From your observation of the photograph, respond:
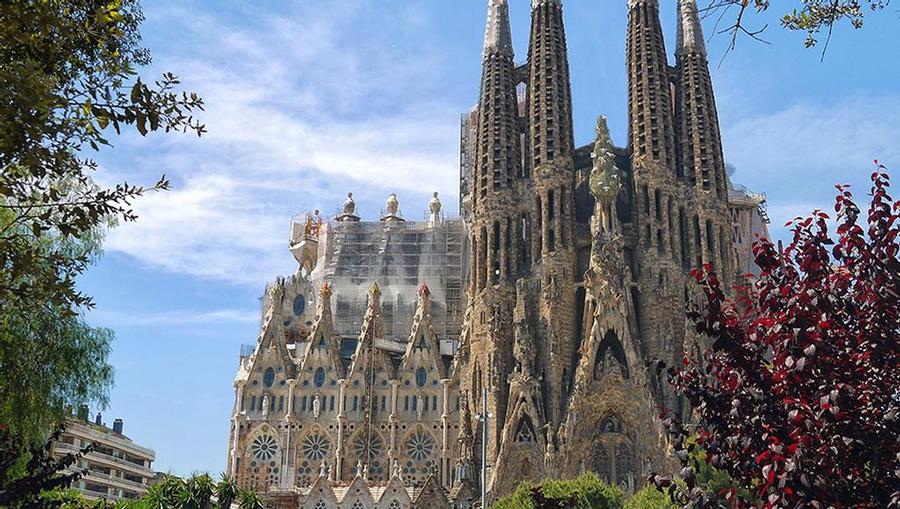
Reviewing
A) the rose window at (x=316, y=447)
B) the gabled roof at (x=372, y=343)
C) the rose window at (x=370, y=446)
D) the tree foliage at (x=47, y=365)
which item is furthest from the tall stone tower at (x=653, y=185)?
the tree foliage at (x=47, y=365)

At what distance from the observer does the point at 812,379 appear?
8742 mm

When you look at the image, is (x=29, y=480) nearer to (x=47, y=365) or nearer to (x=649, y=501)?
(x=47, y=365)

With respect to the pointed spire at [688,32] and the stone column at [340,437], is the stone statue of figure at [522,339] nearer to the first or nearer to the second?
the stone column at [340,437]

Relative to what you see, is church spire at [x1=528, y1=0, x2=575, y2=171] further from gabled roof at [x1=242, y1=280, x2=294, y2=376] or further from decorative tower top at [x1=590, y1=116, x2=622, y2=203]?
gabled roof at [x1=242, y1=280, x2=294, y2=376]

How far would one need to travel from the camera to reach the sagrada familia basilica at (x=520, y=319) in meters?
46.8

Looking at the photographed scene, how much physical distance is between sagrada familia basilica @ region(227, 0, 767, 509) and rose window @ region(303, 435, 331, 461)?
124 mm

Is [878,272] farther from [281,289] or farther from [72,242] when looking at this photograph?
[281,289]

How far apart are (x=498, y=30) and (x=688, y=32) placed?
36.6 feet

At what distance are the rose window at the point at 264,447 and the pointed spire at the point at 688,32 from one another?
32334 millimetres

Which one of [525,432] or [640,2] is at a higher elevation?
[640,2]

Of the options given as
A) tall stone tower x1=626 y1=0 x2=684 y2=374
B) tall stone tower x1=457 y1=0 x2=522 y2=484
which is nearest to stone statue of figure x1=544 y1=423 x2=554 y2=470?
tall stone tower x1=457 y1=0 x2=522 y2=484

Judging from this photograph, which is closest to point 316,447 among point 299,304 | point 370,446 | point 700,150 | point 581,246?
point 370,446

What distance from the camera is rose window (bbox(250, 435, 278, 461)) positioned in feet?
174

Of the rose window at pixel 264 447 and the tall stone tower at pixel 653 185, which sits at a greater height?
the tall stone tower at pixel 653 185
